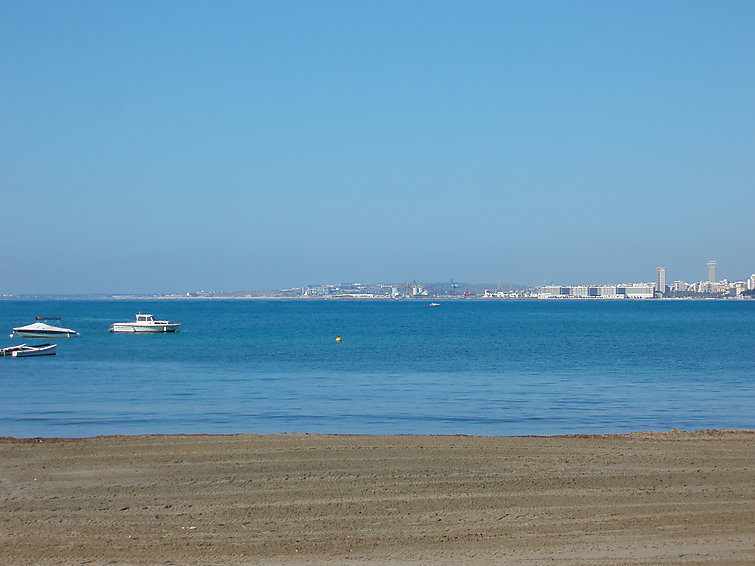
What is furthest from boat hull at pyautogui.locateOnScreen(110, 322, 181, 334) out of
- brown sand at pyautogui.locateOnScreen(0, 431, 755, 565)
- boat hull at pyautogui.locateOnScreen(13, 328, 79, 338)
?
brown sand at pyautogui.locateOnScreen(0, 431, 755, 565)

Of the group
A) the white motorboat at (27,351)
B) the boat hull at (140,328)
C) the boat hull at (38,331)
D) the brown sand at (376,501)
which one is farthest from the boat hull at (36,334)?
the brown sand at (376,501)

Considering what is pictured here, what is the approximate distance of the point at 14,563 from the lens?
8.71m

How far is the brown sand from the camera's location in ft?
Answer: 30.4

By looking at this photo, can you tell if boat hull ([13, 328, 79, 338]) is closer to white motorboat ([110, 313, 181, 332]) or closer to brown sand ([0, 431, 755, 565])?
white motorboat ([110, 313, 181, 332])

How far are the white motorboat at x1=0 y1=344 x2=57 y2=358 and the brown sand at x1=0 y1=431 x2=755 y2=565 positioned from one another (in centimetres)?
3505

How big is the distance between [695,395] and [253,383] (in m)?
15.9

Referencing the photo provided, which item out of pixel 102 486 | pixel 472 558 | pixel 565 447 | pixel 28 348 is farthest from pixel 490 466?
pixel 28 348

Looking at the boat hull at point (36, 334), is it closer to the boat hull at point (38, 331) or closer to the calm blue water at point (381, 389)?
the boat hull at point (38, 331)

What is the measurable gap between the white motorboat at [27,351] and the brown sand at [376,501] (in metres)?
35.1

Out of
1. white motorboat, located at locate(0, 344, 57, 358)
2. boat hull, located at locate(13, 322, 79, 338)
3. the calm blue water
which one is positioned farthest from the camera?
boat hull, located at locate(13, 322, 79, 338)

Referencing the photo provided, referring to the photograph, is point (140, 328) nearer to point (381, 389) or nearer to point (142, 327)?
point (142, 327)

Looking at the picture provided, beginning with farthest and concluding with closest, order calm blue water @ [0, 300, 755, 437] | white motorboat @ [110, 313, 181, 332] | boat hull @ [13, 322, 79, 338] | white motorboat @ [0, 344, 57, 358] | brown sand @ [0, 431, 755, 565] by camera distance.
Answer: white motorboat @ [110, 313, 181, 332] → boat hull @ [13, 322, 79, 338] → white motorboat @ [0, 344, 57, 358] → calm blue water @ [0, 300, 755, 437] → brown sand @ [0, 431, 755, 565]

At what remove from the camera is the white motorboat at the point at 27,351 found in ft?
158

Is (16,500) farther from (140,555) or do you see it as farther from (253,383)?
(253,383)
